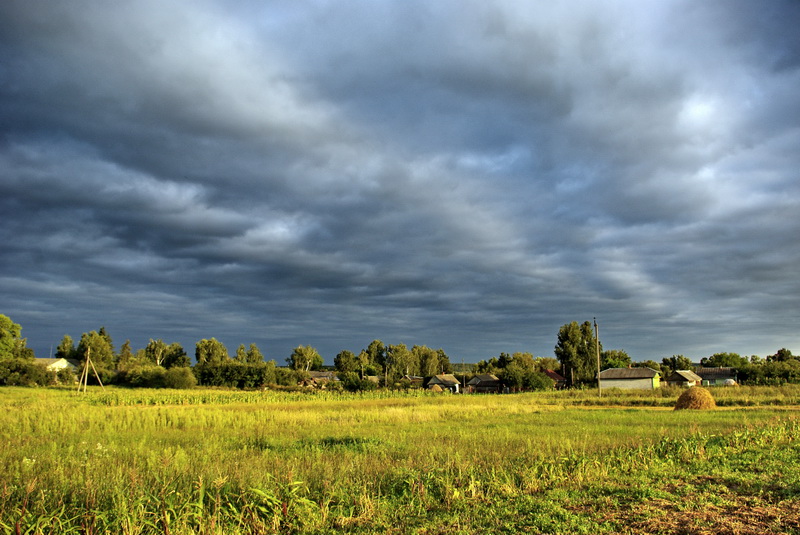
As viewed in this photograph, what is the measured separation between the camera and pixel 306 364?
116938mm

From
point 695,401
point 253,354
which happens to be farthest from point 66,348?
point 695,401

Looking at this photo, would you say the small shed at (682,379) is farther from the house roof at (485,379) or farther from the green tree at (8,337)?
the green tree at (8,337)

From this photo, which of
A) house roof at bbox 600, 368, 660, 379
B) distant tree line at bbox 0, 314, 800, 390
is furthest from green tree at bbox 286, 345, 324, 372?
house roof at bbox 600, 368, 660, 379

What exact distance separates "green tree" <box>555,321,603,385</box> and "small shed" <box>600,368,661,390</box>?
18.0 feet

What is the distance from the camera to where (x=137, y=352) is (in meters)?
116

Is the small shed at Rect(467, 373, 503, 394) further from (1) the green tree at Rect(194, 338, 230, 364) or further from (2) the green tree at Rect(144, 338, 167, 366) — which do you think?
(2) the green tree at Rect(144, 338, 167, 366)

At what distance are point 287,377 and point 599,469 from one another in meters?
73.4

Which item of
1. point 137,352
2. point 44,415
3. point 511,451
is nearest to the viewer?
point 511,451

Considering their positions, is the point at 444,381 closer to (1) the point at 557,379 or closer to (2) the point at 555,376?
(1) the point at 557,379

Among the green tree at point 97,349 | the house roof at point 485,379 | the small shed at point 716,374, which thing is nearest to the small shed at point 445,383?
the house roof at point 485,379

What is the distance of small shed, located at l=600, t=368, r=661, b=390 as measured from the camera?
2662 inches

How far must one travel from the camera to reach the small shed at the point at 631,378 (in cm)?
Result: 6762

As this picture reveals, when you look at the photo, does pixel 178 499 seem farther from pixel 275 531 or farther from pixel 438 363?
pixel 438 363

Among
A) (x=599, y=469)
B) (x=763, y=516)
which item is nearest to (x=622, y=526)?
(x=763, y=516)
